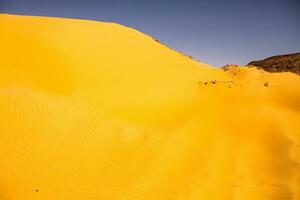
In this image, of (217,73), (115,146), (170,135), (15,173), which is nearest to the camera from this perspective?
(15,173)

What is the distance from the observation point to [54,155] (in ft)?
22.0

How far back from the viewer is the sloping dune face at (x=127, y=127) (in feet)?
19.6

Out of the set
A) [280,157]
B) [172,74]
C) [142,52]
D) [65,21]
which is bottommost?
[280,157]

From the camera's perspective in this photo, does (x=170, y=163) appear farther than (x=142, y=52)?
No

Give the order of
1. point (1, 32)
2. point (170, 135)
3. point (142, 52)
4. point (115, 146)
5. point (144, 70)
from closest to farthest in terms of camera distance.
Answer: point (115, 146) < point (170, 135) < point (1, 32) < point (144, 70) < point (142, 52)

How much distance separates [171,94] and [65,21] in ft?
32.5

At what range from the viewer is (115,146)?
7.65 meters

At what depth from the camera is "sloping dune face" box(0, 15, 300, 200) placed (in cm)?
598

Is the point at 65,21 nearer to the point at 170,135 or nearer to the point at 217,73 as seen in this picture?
the point at 217,73

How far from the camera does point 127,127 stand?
8875 mm

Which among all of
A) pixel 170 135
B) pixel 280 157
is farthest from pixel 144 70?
pixel 280 157

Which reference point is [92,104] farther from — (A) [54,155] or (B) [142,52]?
(B) [142,52]

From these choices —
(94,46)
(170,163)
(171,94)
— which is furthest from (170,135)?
(94,46)

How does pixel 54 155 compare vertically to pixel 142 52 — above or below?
below
